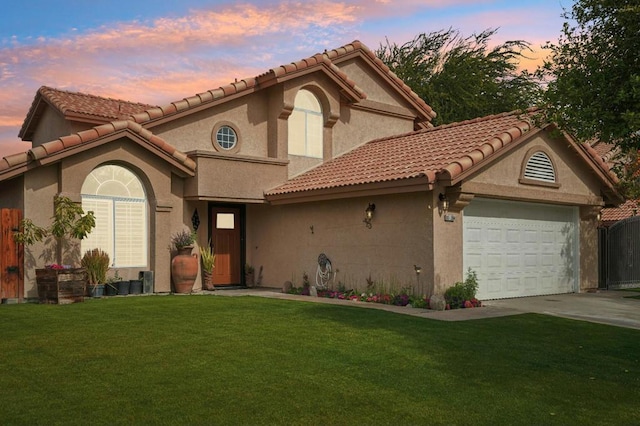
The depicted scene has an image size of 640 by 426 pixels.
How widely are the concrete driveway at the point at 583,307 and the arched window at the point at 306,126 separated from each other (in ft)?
24.2

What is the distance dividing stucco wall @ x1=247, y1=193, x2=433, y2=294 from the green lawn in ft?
9.74

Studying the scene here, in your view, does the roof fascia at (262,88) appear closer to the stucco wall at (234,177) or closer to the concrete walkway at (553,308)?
the stucco wall at (234,177)

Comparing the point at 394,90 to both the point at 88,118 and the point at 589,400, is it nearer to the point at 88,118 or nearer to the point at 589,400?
the point at 88,118

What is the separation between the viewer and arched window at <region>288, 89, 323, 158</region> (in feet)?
62.7

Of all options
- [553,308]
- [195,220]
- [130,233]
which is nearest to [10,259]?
[130,233]

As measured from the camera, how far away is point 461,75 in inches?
1537

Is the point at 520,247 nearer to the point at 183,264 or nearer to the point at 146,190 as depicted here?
the point at 183,264

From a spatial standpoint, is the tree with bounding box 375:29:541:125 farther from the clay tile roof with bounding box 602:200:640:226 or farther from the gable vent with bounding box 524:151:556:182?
the gable vent with bounding box 524:151:556:182

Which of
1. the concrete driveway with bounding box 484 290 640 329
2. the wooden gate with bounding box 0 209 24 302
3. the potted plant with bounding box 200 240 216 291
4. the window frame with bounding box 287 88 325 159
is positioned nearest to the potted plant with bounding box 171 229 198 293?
the potted plant with bounding box 200 240 216 291

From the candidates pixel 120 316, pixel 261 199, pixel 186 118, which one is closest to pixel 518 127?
pixel 261 199

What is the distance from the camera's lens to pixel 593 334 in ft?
34.1

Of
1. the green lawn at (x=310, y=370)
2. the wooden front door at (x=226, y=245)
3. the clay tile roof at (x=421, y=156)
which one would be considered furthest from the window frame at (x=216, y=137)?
the green lawn at (x=310, y=370)

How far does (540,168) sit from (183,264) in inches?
371

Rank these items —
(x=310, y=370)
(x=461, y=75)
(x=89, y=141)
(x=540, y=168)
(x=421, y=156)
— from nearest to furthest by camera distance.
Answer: (x=310, y=370) < (x=89, y=141) < (x=421, y=156) < (x=540, y=168) < (x=461, y=75)
